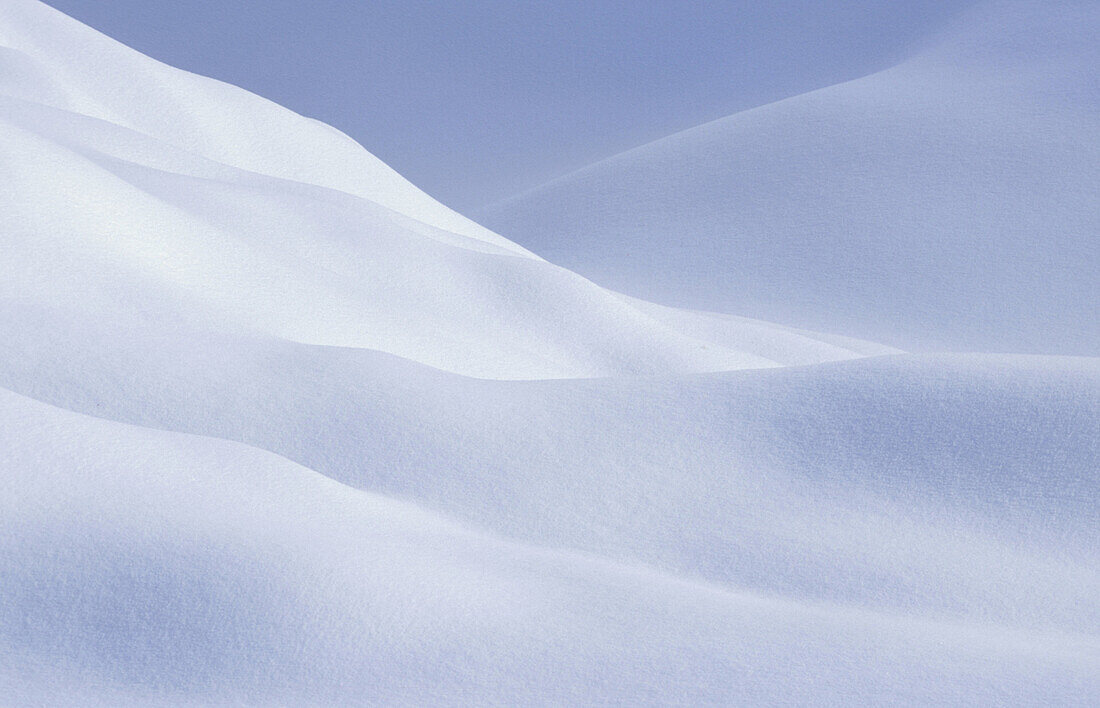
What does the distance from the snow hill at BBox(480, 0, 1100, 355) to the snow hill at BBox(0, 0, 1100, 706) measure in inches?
186

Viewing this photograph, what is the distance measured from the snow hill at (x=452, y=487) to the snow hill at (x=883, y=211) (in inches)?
186

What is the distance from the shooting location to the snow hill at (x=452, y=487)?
104 inches

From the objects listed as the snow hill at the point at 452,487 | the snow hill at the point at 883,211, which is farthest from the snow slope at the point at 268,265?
the snow hill at the point at 883,211

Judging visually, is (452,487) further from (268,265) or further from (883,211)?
(883,211)

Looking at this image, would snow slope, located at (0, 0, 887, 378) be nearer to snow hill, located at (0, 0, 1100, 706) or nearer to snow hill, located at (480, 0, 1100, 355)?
snow hill, located at (0, 0, 1100, 706)

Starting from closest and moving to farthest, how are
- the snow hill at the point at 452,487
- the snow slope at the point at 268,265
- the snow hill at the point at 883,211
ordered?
the snow hill at the point at 452,487
the snow slope at the point at 268,265
the snow hill at the point at 883,211

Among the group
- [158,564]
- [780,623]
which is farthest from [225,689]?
[780,623]

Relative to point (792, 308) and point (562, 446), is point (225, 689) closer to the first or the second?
point (562, 446)

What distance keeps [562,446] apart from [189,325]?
5.40 feet

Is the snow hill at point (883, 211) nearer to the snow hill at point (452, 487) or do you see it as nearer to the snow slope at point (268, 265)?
the snow slope at point (268, 265)

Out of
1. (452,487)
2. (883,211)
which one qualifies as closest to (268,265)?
(452,487)

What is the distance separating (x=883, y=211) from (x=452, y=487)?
30.0 feet

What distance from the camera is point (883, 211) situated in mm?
11914

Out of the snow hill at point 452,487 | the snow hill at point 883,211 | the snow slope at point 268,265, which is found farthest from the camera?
the snow hill at point 883,211
